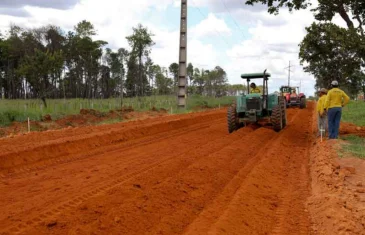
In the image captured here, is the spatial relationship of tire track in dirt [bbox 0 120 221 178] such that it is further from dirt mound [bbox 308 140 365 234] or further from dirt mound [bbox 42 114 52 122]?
dirt mound [bbox 42 114 52 122]

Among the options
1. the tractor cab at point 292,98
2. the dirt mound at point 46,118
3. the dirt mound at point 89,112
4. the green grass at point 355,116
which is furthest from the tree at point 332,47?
the tractor cab at point 292,98

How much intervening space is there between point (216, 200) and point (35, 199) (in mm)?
2847

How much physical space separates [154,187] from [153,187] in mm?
18

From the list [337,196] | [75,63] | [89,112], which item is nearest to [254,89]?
[337,196]

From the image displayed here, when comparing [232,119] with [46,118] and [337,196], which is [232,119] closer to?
[337,196]

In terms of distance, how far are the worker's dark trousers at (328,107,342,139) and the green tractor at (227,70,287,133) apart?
313 centimetres

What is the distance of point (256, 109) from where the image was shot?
15641 millimetres

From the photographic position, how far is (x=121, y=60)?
2817 inches

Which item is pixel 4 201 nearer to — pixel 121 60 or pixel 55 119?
pixel 55 119

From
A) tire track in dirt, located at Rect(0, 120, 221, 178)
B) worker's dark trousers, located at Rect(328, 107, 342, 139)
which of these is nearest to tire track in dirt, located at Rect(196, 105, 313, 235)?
worker's dark trousers, located at Rect(328, 107, 342, 139)

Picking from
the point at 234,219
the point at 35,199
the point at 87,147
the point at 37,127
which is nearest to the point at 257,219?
the point at 234,219

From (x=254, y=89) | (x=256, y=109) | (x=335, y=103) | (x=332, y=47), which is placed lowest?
Answer: (x=256, y=109)

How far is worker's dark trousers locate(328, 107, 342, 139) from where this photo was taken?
12.1 meters

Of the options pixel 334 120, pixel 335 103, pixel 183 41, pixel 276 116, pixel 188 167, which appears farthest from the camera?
pixel 183 41
